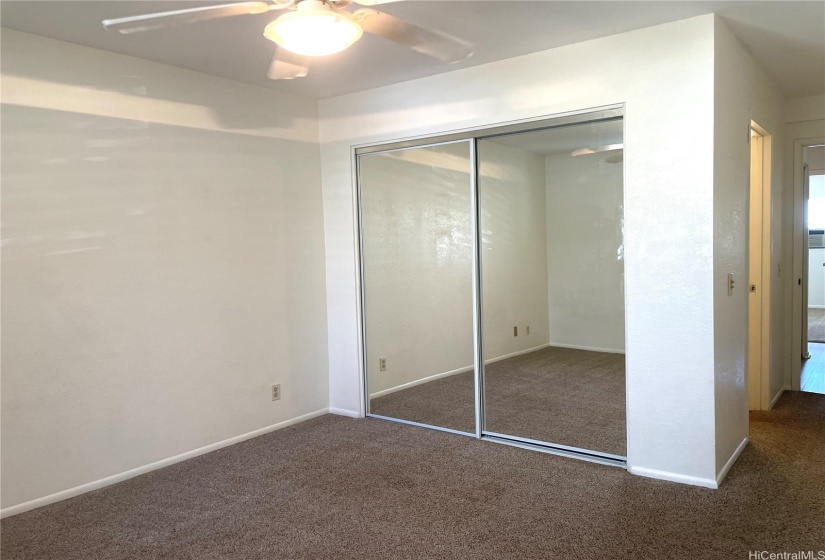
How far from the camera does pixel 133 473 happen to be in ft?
11.7

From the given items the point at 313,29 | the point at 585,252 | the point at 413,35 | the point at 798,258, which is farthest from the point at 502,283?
the point at 798,258

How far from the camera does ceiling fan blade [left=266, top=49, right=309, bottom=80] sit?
2414 mm

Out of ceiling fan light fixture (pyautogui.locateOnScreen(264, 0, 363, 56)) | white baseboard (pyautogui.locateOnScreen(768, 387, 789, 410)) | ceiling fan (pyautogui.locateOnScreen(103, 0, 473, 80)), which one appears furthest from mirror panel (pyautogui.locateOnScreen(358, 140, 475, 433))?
white baseboard (pyautogui.locateOnScreen(768, 387, 789, 410))

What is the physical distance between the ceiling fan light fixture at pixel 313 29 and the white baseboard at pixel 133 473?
8.77 ft

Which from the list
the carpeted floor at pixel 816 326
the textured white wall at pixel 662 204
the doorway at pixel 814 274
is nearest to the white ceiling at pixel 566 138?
the textured white wall at pixel 662 204

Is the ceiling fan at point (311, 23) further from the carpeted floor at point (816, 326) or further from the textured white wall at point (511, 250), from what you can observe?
the carpeted floor at point (816, 326)

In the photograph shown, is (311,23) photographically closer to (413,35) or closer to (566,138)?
(413,35)

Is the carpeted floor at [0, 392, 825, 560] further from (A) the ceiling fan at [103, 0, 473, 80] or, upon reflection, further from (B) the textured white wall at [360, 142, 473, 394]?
→ (A) the ceiling fan at [103, 0, 473, 80]

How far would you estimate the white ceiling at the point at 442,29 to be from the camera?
2906 mm

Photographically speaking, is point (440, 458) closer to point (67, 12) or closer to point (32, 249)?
point (32, 249)

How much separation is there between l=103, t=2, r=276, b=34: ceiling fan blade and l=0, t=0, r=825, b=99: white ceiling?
793mm

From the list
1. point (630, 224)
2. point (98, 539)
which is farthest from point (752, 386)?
point (98, 539)

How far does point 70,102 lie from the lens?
3311 millimetres

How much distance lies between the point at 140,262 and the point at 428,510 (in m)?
2.16
